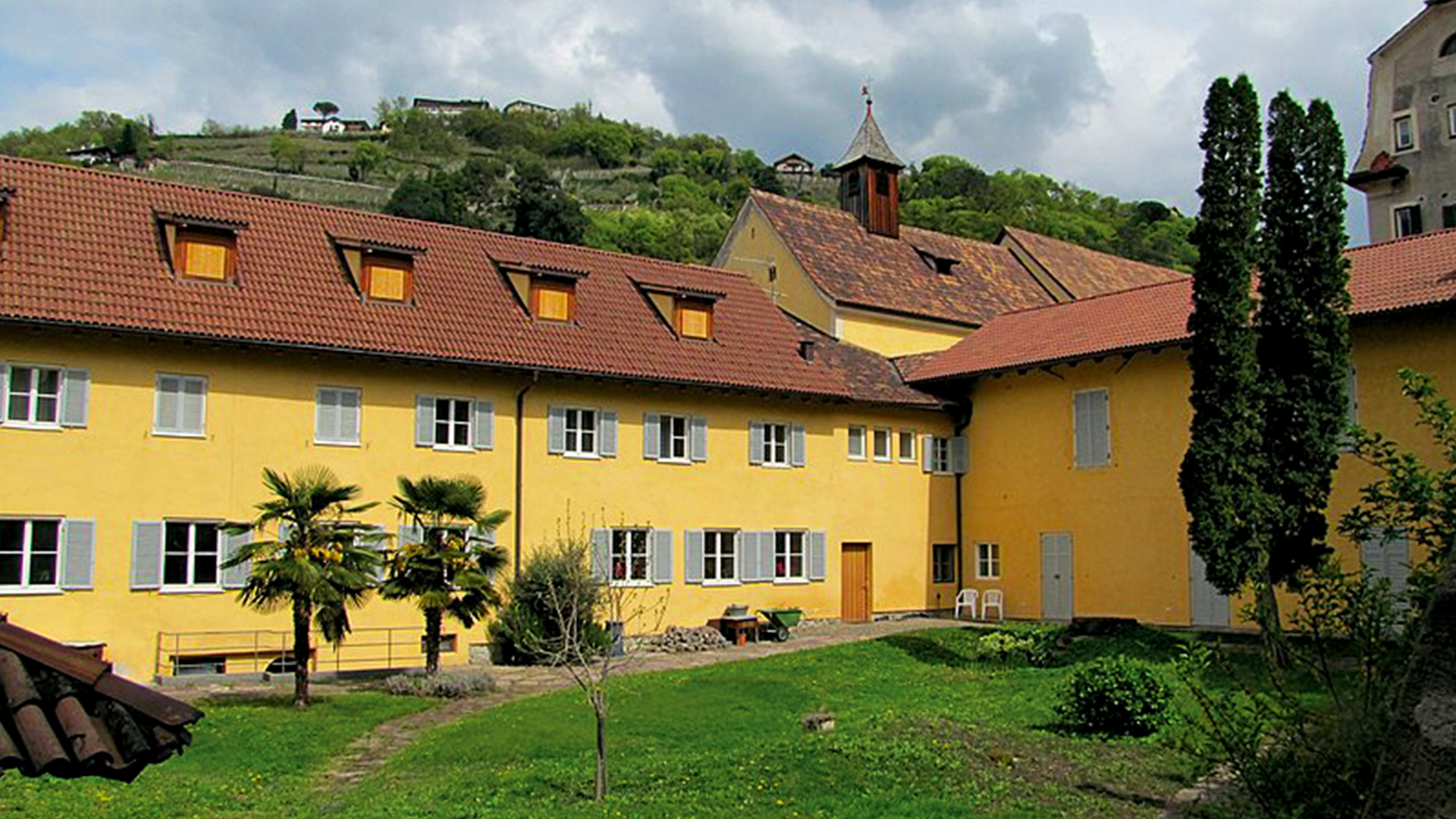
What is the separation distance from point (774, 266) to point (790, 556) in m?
11.0

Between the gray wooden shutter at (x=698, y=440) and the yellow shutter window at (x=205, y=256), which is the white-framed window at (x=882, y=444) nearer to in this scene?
the gray wooden shutter at (x=698, y=440)

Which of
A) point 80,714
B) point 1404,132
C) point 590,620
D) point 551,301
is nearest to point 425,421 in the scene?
point 551,301

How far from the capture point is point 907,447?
33000 mm

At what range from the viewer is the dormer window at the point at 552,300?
27969 mm

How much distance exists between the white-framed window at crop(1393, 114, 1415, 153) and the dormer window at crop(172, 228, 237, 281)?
35870mm

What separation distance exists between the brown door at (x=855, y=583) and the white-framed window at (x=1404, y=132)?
2334 cm

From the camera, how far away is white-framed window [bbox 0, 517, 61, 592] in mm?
20766

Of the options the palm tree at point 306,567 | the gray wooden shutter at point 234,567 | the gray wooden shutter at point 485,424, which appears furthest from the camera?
the gray wooden shutter at point 485,424

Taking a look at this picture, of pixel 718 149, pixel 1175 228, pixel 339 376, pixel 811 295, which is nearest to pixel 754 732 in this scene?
pixel 339 376

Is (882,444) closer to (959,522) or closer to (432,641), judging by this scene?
(959,522)

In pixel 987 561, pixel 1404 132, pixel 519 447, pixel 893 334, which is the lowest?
pixel 987 561

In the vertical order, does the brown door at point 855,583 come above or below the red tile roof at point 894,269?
below

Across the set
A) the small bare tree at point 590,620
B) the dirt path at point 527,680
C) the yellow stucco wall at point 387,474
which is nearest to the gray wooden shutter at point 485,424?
the yellow stucco wall at point 387,474

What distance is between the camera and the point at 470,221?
82.2 meters
